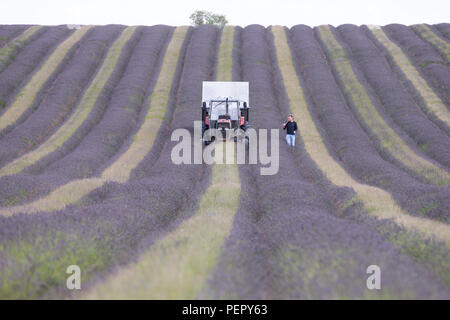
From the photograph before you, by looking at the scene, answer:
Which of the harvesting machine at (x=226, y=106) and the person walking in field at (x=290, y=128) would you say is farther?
the harvesting machine at (x=226, y=106)

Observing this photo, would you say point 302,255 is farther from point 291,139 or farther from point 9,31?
point 9,31

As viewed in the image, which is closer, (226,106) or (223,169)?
(223,169)

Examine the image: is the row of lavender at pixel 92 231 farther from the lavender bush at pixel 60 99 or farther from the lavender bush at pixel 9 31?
the lavender bush at pixel 9 31

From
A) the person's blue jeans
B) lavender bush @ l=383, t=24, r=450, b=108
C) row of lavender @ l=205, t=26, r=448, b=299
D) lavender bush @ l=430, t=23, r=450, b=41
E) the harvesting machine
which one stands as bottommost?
row of lavender @ l=205, t=26, r=448, b=299

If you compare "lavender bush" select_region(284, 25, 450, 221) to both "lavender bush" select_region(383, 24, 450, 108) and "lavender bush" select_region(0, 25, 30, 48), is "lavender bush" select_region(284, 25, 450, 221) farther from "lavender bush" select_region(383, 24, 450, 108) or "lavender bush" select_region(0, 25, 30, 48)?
"lavender bush" select_region(0, 25, 30, 48)

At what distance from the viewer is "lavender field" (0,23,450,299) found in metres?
4.88

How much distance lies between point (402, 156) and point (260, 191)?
9.78 metres

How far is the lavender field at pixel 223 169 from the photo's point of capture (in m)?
4.88

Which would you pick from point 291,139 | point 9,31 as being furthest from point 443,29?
A: point 9,31

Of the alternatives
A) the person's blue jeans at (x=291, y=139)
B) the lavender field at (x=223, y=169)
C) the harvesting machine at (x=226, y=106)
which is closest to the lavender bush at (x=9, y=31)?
the lavender field at (x=223, y=169)

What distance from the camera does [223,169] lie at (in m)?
15.6

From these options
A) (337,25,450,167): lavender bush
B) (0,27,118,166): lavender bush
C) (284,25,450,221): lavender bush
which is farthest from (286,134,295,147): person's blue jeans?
(0,27,118,166): lavender bush

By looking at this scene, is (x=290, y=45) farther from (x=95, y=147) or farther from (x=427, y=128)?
(x=95, y=147)

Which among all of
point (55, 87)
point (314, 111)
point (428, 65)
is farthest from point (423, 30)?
point (55, 87)
